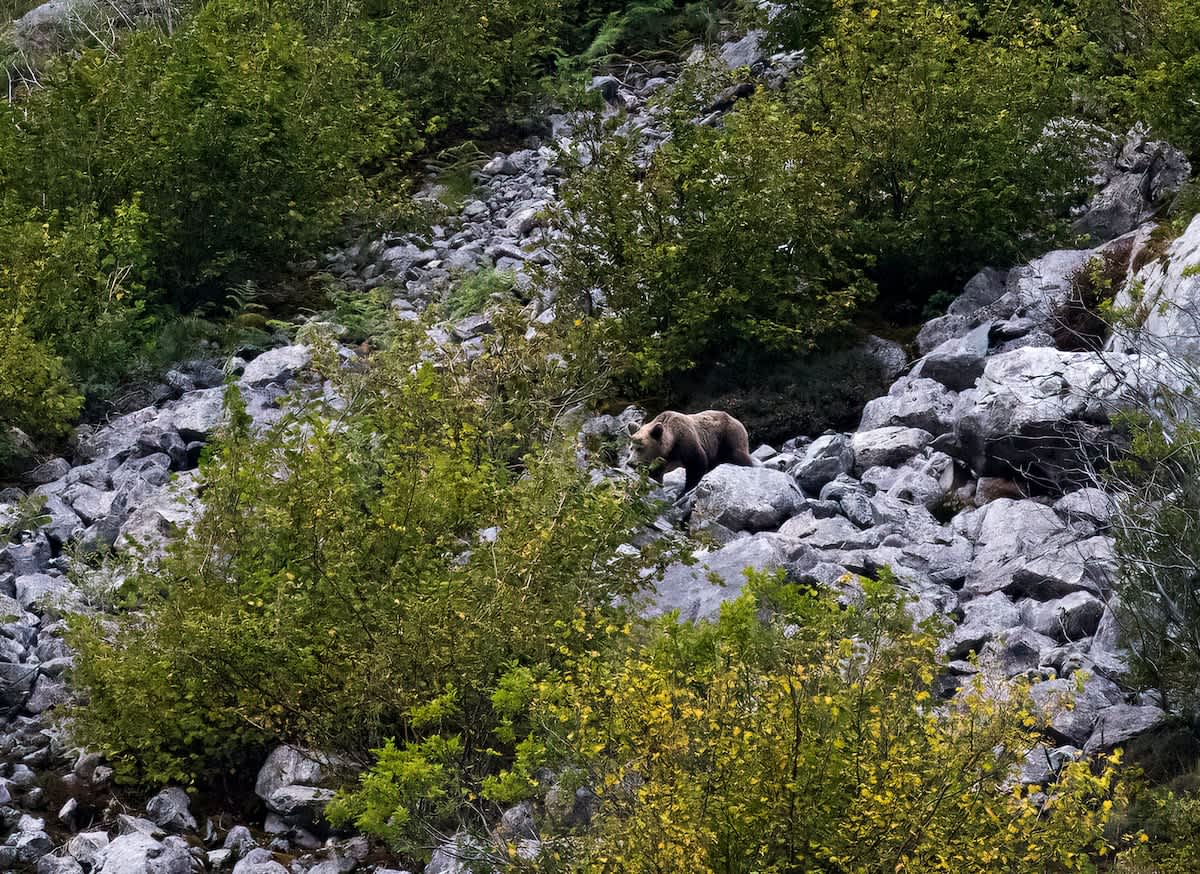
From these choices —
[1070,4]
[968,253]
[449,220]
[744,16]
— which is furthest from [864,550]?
[744,16]

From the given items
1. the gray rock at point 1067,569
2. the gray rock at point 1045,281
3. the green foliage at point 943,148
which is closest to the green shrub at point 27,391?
the green foliage at point 943,148

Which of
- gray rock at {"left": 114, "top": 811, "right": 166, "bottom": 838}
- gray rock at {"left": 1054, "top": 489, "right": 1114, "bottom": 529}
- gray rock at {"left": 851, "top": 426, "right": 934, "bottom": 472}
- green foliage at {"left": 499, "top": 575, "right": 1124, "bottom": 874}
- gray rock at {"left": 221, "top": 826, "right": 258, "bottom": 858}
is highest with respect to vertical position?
green foliage at {"left": 499, "top": 575, "right": 1124, "bottom": 874}

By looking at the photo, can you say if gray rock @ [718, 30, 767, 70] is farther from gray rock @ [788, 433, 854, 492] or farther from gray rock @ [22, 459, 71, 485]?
gray rock @ [22, 459, 71, 485]

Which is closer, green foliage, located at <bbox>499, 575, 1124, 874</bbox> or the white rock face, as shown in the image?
green foliage, located at <bbox>499, 575, 1124, 874</bbox>

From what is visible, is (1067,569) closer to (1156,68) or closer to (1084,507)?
(1084,507)

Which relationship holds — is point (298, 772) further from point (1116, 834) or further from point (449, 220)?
point (449, 220)

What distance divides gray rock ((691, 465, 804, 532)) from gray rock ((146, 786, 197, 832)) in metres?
3.92

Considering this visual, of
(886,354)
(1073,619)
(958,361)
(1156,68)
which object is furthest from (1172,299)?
(1156,68)

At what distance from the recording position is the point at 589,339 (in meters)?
10.9

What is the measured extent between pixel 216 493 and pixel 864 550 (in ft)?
13.2

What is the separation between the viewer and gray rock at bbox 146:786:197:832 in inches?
293

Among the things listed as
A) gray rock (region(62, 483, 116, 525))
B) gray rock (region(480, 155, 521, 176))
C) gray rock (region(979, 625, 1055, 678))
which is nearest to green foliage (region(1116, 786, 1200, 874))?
gray rock (region(979, 625, 1055, 678))

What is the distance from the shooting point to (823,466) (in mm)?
10570

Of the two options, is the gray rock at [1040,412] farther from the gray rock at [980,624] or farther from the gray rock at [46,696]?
the gray rock at [46,696]
